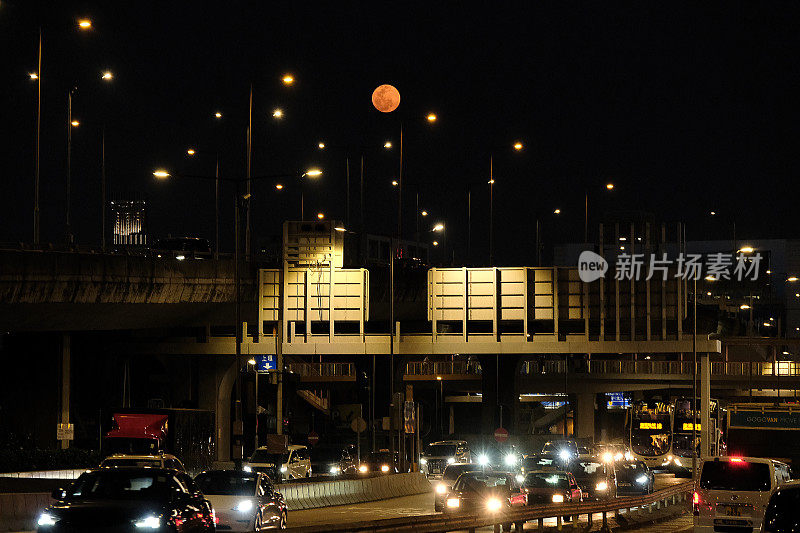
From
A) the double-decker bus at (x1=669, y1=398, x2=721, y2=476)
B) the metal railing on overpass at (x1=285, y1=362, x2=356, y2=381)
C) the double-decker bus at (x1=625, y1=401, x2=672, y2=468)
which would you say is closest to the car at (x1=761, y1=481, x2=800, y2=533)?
the double-decker bus at (x1=669, y1=398, x2=721, y2=476)

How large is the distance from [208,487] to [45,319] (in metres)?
27.9

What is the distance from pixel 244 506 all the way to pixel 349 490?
18335 millimetres

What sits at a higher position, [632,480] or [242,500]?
[242,500]

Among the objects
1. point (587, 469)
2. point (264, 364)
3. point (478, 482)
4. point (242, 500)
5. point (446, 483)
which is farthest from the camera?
point (264, 364)

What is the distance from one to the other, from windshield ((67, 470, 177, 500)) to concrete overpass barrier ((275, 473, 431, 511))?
→ 1875cm

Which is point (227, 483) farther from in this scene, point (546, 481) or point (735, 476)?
point (546, 481)

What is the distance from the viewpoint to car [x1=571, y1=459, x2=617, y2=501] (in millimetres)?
39406

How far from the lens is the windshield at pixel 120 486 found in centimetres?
1822

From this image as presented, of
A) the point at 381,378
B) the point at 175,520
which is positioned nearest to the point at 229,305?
the point at 381,378

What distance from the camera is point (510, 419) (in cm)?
9650

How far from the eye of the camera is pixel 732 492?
25500 mm

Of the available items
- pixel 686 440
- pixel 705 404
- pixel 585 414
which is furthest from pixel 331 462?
pixel 585 414

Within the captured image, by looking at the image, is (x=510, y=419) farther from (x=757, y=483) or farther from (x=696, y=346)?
(x=757, y=483)

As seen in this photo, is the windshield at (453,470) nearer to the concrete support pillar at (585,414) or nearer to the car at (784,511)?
the car at (784,511)
